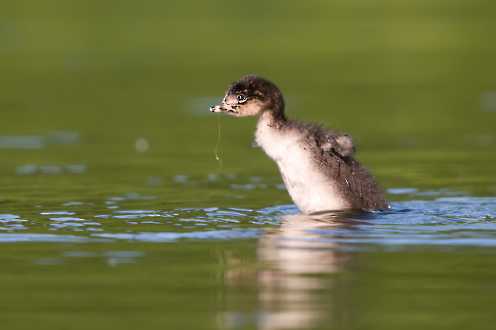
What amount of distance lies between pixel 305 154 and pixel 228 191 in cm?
206

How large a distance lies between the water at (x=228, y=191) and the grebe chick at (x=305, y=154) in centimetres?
24

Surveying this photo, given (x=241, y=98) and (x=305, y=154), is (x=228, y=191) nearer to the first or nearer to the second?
(x=241, y=98)

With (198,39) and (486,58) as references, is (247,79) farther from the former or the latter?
(198,39)

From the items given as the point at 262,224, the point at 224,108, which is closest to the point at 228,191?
the point at 224,108

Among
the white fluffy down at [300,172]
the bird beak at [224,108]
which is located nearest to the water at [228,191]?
the white fluffy down at [300,172]

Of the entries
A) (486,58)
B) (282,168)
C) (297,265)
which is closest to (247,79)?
(282,168)

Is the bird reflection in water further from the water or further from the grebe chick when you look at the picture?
the grebe chick

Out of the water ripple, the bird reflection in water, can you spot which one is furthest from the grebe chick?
the bird reflection in water

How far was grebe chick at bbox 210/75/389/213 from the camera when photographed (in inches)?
473

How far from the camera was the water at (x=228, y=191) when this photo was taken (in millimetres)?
8461

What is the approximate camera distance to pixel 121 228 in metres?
11.2

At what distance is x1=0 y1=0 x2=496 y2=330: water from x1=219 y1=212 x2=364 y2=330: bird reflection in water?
2 cm

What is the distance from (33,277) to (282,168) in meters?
3.40

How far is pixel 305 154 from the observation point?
12.0 m
